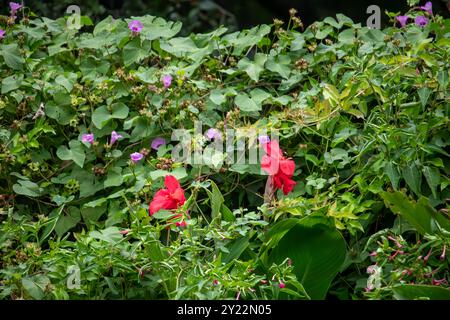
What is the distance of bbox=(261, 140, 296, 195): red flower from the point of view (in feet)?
7.83

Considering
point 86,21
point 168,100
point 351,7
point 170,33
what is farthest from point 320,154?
point 351,7

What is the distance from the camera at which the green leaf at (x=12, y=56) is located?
293 centimetres

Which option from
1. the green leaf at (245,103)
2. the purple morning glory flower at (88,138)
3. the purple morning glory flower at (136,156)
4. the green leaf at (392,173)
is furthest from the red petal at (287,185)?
the purple morning glory flower at (88,138)

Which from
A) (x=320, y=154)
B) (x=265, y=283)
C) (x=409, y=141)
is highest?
(x=409, y=141)

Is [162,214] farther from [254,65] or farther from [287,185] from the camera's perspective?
[254,65]

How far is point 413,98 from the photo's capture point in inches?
103

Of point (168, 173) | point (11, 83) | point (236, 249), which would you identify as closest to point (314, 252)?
point (236, 249)

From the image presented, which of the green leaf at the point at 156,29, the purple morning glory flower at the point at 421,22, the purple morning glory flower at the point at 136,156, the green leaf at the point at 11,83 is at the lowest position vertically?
the purple morning glory flower at the point at 136,156

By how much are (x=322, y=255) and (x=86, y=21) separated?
1491mm

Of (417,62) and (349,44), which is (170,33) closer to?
(349,44)

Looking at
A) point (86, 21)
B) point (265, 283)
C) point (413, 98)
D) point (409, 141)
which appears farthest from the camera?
point (86, 21)

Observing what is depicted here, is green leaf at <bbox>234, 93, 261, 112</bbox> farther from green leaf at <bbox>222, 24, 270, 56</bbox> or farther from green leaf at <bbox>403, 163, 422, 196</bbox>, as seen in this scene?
green leaf at <bbox>403, 163, 422, 196</bbox>

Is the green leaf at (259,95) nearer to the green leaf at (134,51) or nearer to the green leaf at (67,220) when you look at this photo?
the green leaf at (134,51)
